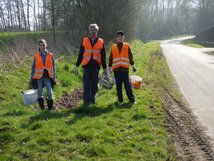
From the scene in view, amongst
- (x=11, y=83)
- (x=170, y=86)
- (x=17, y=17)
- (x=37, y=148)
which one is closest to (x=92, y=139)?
(x=37, y=148)

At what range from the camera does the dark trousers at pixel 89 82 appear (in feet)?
28.5

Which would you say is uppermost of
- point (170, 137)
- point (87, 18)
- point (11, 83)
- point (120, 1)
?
point (120, 1)

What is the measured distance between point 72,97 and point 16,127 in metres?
4.63

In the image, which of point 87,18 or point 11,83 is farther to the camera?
point 87,18

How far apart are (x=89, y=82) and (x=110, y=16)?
18.8 m

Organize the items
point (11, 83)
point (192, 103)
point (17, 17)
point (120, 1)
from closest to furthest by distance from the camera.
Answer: point (192, 103), point (11, 83), point (120, 1), point (17, 17)

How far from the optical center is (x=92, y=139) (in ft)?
20.6

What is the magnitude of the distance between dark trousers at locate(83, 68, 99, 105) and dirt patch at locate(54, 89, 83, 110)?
106 centimetres

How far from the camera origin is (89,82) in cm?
877

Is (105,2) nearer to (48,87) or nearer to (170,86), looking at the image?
(170,86)

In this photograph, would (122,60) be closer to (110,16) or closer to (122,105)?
(122,105)

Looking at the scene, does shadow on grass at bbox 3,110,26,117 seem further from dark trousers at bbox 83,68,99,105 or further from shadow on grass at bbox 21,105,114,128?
dark trousers at bbox 83,68,99,105

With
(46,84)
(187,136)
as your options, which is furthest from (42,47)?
(187,136)

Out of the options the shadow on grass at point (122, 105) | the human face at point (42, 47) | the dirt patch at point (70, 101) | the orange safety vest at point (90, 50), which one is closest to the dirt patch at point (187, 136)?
the shadow on grass at point (122, 105)
